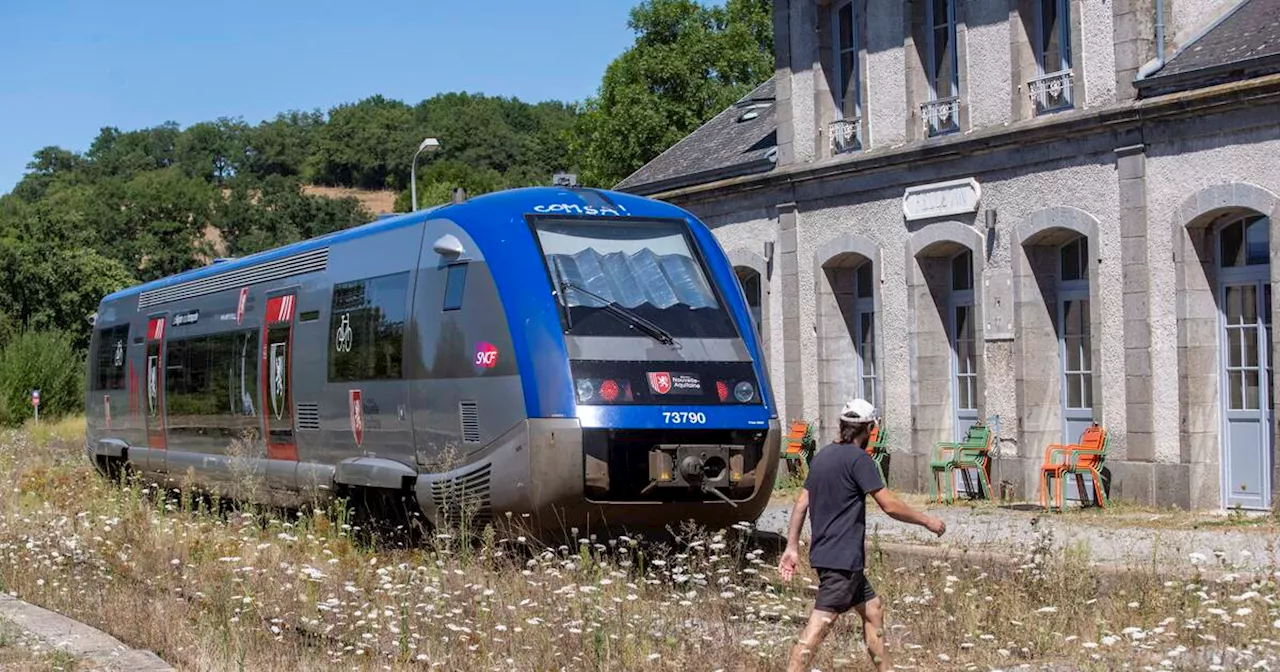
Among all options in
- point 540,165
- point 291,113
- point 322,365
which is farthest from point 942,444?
point 291,113

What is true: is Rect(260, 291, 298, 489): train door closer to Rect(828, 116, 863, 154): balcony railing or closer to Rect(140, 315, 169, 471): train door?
Rect(140, 315, 169, 471): train door

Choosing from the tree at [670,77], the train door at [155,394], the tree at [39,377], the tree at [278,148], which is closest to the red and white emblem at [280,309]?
the train door at [155,394]

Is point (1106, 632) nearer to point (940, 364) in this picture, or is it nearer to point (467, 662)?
point (467, 662)

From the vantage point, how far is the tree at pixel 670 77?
161 feet

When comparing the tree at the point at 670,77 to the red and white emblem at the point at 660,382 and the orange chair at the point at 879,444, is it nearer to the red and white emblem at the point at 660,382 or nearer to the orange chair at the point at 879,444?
the orange chair at the point at 879,444

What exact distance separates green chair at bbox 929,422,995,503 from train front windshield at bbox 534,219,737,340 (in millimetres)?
7507

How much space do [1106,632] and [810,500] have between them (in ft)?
6.00

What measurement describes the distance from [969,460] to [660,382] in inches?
329

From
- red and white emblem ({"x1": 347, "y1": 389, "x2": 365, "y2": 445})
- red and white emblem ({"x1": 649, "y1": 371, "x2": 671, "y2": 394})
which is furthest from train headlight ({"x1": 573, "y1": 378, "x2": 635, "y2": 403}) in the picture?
red and white emblem ({"x1": 347, "y1": 389, "x2": 365, "y2": 445})

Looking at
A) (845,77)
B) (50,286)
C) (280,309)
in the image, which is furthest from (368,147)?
(280,309)

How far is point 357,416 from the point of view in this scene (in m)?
14.7

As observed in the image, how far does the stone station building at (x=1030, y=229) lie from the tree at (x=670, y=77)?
24.7 meters

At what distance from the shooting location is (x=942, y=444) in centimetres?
2059

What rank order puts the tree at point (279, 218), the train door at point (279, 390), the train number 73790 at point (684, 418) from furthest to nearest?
the tree at point (279, 218) → the train door at point (279, 390) → the train number 73790 at point (684, 418)
